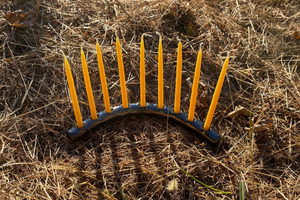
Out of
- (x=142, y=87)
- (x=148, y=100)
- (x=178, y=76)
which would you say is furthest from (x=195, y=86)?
(x=148, y=100)

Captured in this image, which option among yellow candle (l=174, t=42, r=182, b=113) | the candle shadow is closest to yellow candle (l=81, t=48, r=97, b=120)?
the candle shadow

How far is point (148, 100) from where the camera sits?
2027 mm

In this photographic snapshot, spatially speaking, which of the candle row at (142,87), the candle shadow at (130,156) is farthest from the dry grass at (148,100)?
the candle row at (142,87)

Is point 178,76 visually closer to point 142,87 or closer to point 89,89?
point 142,87

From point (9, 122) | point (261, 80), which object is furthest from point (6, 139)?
point (261, 80)

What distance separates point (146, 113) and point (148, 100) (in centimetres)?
22

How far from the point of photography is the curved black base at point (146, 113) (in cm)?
170

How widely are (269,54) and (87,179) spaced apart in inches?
70.1

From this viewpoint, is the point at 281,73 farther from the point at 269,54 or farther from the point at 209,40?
the point at 209,40

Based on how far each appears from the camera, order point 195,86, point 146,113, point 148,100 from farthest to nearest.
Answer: point 148,100 < point 146,113 < point 195,86

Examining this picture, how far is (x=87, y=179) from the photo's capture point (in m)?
1.57

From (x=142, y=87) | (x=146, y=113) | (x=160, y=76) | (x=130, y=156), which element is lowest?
(x=130, y=156)

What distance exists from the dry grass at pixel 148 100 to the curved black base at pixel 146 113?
79mm

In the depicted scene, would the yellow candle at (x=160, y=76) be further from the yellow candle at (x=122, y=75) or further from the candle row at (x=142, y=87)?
the yellow candle at (x=122, y=75)
